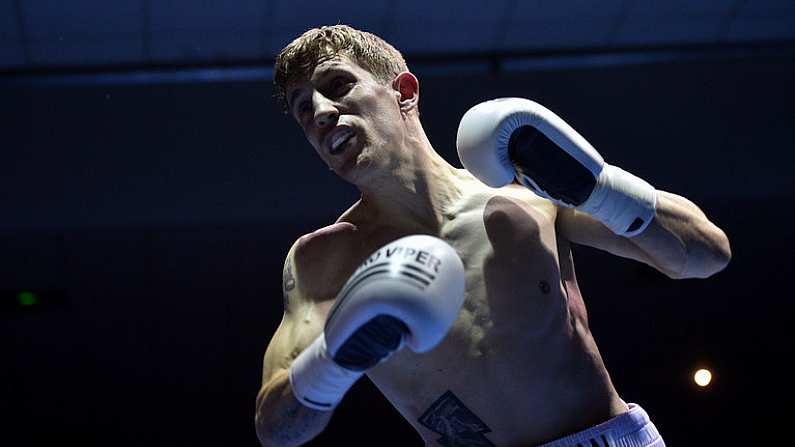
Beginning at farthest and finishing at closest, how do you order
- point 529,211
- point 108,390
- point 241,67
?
point 108,390 → point 241,67 → point 529,211

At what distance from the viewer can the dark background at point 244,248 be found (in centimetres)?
420

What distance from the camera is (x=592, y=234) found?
1.98 metres

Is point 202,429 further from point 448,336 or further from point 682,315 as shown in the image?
point 448,336

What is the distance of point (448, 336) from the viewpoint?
183cm

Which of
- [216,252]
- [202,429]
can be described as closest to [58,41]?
[216,252]

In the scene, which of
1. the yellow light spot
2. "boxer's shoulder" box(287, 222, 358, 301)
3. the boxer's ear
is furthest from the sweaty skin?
the yellow light spot

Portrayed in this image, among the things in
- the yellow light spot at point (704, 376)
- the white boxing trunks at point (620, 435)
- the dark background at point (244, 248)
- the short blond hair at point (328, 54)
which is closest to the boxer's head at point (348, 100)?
the short blond hair at point (328, 54)

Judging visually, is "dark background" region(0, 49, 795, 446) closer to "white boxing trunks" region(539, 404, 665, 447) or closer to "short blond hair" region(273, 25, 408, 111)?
"short blond hair" region(273, 25, 408, 111)

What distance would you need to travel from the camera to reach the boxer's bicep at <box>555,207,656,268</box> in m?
1.92

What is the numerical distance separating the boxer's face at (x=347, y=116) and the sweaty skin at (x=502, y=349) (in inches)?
7.0

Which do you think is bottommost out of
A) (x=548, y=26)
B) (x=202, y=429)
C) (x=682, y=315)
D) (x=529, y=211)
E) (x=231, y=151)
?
(x=202, y=429)

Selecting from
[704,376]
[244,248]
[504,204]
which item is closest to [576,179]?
[504,204]

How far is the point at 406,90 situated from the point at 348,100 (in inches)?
8.1

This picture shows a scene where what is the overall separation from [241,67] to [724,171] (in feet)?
7.04
